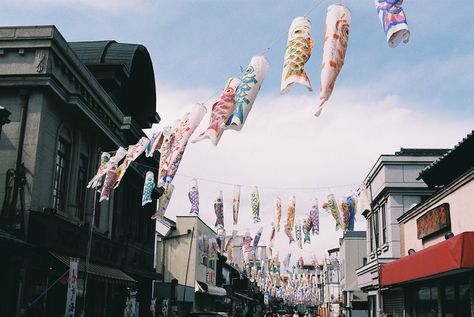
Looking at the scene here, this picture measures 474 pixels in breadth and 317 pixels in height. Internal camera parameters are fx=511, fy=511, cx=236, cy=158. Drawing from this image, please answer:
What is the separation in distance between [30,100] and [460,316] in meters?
14.5

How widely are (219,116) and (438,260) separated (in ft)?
21.6

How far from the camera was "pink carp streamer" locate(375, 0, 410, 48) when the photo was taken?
27.1 ft

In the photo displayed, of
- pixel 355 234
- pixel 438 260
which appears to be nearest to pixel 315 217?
pixel 438 260

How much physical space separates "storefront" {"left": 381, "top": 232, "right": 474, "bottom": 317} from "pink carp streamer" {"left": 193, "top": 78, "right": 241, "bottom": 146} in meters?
5.76

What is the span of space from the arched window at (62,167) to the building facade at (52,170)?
36mm

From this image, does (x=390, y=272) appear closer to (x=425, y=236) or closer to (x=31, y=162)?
(x=425, y=236)

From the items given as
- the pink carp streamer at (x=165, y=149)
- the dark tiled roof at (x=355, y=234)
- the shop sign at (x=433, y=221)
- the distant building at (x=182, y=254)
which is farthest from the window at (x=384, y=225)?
the dark tiled roof at (x=355, y=234)

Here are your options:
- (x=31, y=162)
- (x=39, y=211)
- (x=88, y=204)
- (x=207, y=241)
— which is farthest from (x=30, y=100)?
(x=207, y=241)

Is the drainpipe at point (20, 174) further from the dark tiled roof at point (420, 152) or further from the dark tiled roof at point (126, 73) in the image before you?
the dark tiled roof at point (420, 152)

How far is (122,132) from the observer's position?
2423 cm

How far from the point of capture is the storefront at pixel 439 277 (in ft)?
37.0

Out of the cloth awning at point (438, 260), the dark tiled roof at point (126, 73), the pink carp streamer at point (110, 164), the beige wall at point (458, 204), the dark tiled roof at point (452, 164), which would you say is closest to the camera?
the cloth awning at point (438, 260)

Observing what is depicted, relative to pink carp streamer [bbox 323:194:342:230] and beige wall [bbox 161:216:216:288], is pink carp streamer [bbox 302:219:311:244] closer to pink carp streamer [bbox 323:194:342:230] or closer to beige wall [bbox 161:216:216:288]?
pink carp streamer [bbox 323:194:342:230]

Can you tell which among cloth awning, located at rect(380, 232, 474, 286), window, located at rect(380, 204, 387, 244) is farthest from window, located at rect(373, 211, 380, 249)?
cloth awning, located at rect(380, 232, 474, 286)
